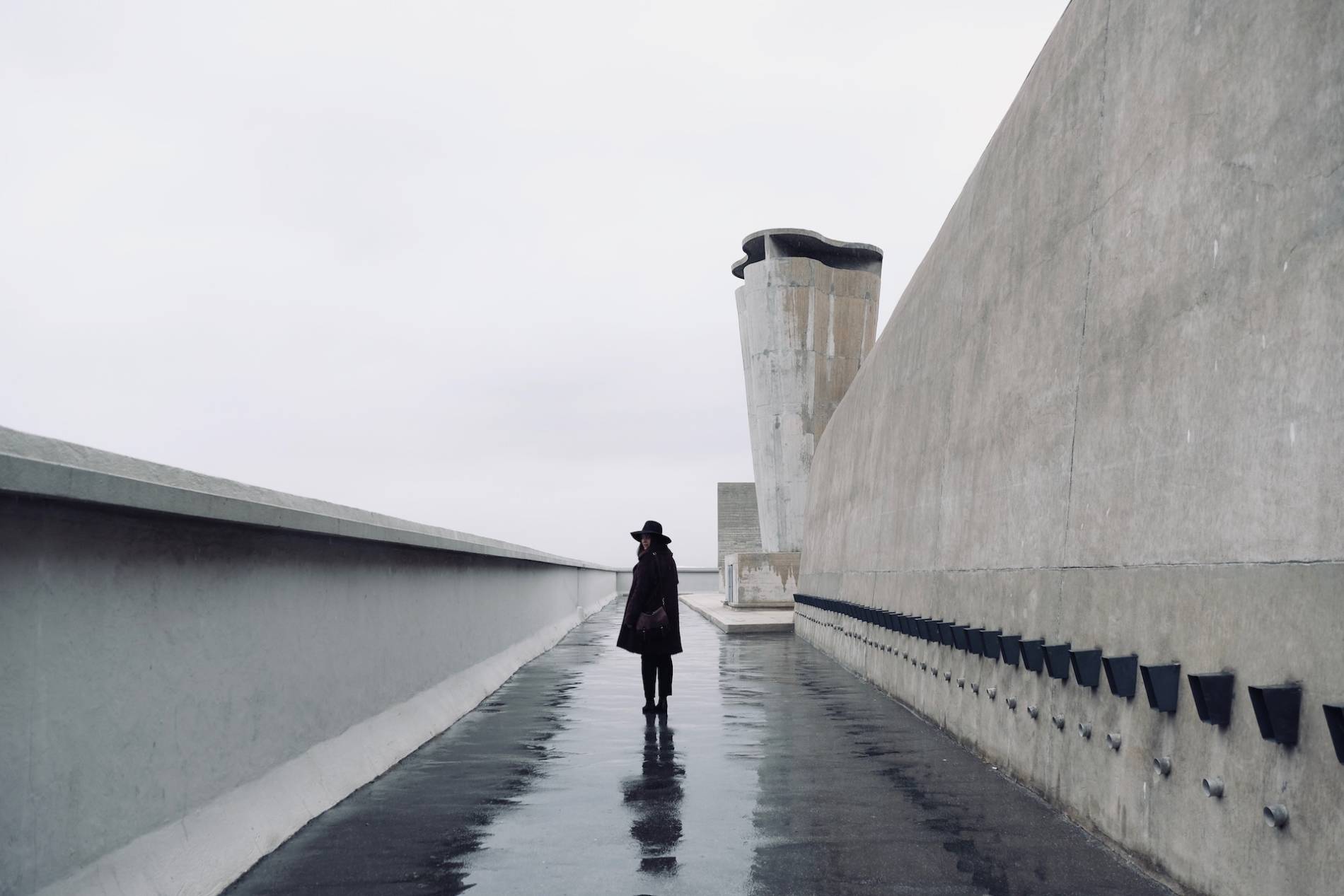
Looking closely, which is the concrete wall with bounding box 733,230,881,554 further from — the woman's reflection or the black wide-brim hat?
the woman's reflection

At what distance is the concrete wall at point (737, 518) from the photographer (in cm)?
5819

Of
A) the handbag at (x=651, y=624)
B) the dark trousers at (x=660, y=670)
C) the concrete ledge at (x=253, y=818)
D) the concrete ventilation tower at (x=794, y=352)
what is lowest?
the concrete ledge at (x=253, y=818)

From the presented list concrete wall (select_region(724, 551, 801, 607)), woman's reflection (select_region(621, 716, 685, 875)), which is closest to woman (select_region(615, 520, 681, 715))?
woman's reflection (select_region(621, 716, 685, 875))

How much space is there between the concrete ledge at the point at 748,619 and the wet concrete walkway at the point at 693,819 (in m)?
14.8

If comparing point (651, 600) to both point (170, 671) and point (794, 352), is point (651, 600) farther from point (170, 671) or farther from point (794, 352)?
point (794, 352)

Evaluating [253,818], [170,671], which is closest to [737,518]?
[253,818]

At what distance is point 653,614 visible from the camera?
11.8 metres

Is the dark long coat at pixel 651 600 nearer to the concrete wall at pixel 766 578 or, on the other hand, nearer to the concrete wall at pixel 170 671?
the concrete wall at pixel 170 671

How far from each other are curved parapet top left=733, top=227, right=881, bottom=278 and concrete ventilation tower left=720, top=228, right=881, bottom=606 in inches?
2.0

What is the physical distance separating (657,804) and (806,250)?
36484 millimetres

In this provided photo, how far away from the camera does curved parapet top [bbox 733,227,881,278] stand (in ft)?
134

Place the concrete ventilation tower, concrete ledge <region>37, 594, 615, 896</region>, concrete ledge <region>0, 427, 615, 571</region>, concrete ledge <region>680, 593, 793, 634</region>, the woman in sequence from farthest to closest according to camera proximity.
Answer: the concrete ventilation tower → concrete ledge <region>680, 593, 793, 634</region> → the woman → concrete ledge <region>37, 594, 615, 896</region> → concrete ledge <region>0, 427, 615, 571</region>

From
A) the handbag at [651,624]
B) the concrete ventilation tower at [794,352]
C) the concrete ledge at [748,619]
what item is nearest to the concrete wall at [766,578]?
the concrete ledge at [748,619]

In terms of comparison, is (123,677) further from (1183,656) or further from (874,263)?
(874,263)
